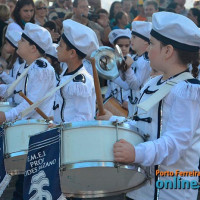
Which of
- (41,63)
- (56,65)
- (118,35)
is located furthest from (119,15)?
(41,63)

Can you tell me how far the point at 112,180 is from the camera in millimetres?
2896

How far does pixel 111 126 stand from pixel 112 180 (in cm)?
40

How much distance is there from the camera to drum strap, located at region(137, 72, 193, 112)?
8.63ft

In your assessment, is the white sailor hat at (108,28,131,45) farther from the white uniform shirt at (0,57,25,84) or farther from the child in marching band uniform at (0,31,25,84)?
the white uniform shirt at (0,57,25,84)

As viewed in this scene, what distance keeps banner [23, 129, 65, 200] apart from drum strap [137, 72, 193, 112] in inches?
21.7

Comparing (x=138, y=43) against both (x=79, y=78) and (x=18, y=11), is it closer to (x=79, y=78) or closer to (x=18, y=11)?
(x=18, y=11)

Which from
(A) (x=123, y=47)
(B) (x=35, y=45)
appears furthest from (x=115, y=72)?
(A) (x=123, y=47)

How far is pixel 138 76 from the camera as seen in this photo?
21.6 feet

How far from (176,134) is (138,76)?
400cm

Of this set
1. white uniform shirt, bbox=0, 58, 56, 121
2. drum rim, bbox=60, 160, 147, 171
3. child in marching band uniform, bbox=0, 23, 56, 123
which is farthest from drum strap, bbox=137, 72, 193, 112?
white uniform shirt, bbox=0, 58, 56, 121

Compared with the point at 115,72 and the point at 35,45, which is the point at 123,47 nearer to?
the point at 35,45

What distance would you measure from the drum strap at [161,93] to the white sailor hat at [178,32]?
164 millimetres

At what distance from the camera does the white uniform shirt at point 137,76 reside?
6465 millimetres

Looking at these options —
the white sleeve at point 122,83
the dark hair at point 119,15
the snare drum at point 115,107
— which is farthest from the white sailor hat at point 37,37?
the dark hair at point 119,15
